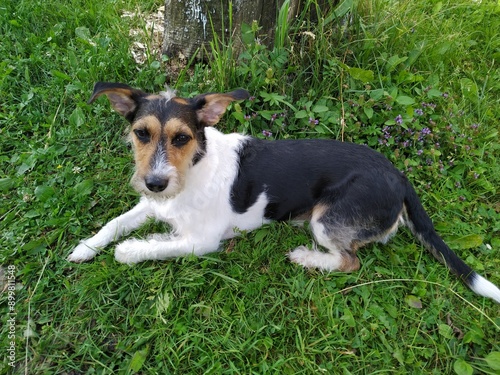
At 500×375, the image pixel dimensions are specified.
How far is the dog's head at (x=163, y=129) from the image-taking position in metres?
2.65

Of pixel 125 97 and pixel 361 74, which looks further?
pixel 361 74

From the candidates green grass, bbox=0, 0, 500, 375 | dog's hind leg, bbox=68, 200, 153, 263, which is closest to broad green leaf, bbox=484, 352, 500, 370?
green grass, bbox=0, 0, 500, 375

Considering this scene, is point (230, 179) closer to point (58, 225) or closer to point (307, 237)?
point (307, 237)

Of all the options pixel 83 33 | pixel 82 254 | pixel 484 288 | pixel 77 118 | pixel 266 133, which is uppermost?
pixel 83 33

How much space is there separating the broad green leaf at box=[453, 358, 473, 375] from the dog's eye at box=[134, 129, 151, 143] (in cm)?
297

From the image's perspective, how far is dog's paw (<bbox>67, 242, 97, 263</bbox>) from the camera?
3.22m

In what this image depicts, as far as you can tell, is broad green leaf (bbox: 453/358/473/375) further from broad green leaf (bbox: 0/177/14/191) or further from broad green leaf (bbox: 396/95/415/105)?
broad green leaf (bbox: 0/177/14/191)

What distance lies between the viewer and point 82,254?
323 cm

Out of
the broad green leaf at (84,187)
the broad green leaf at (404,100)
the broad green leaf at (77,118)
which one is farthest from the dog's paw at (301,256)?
the broad green leaf at (77,118)

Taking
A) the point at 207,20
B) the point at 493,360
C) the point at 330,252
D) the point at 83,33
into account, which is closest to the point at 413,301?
the point at 493,360

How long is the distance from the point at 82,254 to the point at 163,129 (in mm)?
1434

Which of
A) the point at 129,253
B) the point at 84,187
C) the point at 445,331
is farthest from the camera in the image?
the point at 84,187

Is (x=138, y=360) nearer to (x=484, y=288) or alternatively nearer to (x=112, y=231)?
(x=112, y=231)

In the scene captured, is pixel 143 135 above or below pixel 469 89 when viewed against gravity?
above
